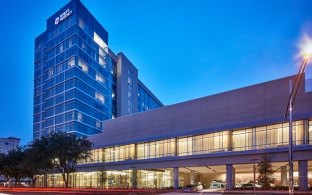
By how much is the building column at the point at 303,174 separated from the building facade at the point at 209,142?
0.40ft

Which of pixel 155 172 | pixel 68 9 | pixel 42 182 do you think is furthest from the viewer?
pixel 68 9

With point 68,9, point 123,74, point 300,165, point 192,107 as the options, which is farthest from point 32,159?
point 123,74

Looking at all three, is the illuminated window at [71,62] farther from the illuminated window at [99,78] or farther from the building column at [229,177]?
the building column at [229,177]

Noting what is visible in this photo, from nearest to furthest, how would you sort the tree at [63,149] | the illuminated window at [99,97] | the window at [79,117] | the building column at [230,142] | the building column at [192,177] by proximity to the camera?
the building column at [230,142], the tree at [63,149], the building column at [192,177], the window at [79,117], the illuminated window at [99,97]

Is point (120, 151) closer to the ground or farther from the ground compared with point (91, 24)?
closer to the ground

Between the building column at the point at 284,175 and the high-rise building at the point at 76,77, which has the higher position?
the high-rise building at the point at 76,77

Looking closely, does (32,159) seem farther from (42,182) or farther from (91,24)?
(91,24)

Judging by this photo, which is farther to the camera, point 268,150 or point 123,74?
point 123,74

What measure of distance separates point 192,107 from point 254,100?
501 inches

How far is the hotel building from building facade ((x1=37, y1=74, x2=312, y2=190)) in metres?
0.13

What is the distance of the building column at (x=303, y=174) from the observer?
5028cm

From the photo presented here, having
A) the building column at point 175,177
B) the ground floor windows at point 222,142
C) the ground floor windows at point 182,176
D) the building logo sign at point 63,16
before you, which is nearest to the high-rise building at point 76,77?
the building logo sign at point 63,16

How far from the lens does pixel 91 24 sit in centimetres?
13662

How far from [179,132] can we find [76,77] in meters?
63.3
